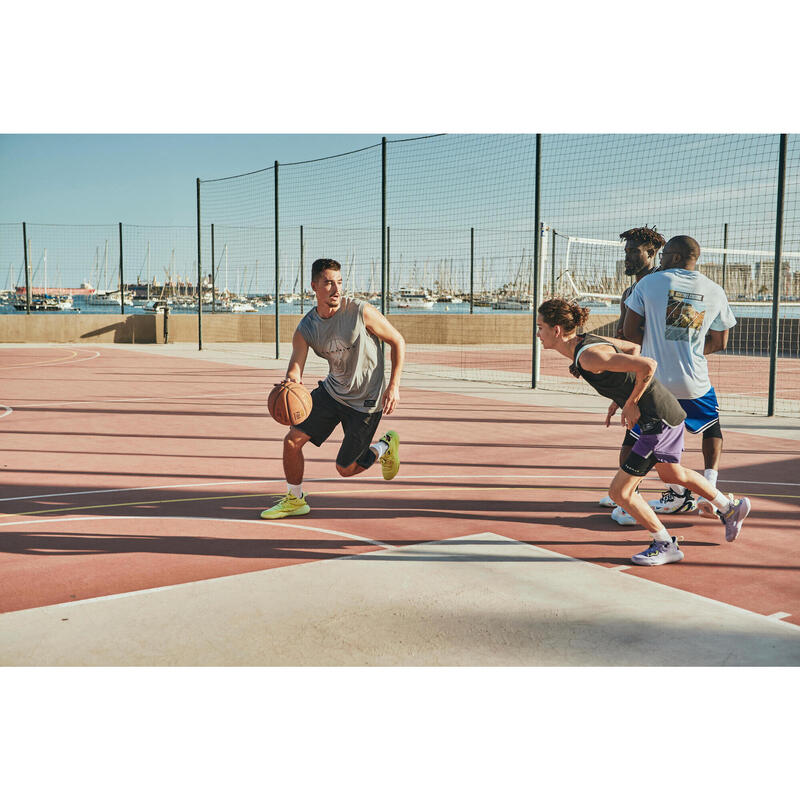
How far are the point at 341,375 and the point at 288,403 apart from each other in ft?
1.33

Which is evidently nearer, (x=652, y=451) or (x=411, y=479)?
(x=652, y=451)

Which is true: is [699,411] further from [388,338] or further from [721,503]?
[388,338]

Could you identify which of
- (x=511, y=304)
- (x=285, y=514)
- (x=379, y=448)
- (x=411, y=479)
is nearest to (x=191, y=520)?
(x=285, y=514)

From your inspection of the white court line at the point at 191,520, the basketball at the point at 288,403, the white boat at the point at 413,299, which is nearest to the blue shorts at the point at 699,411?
the white court line at the point at 191,520

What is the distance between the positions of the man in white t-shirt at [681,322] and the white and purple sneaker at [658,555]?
40.6 inches

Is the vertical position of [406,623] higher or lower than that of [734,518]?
lower

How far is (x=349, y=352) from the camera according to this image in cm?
526

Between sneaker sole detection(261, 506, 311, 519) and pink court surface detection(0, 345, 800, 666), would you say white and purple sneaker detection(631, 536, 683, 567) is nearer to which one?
pink court surface detection(0, 345, 800, 666)

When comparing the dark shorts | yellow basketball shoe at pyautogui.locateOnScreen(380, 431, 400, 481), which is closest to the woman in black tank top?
the dark shorts

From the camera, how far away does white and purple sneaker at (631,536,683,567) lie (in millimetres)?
4371

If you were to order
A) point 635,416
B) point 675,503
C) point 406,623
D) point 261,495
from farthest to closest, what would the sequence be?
point 261,495 < point 675,503 < point 635,416 < point 406,623

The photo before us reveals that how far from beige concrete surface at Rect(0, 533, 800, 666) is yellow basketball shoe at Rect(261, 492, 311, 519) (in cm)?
107

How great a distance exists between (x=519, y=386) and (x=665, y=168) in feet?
13.2

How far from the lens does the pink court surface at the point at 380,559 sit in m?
3.33
